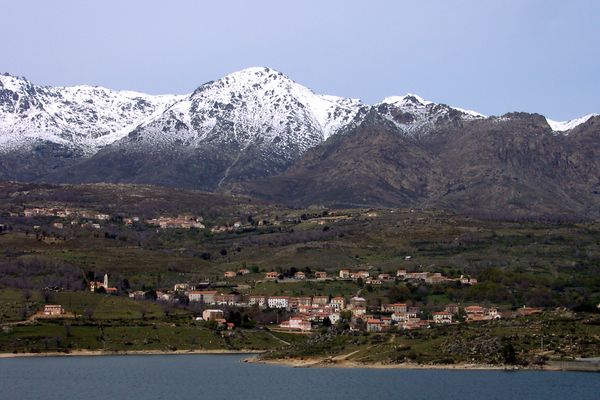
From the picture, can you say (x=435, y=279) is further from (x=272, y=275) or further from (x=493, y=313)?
(x=493, y=313)

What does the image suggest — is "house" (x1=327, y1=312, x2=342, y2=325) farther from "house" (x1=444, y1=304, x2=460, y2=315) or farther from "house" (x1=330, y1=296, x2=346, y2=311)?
"house" (x1=444, y1=304, x2=460, y2=315)

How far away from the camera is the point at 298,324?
139 metres

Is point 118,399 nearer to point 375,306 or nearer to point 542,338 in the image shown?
point 542,338

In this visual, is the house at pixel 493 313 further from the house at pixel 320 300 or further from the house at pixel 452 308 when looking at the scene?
the house at pixel 320 300

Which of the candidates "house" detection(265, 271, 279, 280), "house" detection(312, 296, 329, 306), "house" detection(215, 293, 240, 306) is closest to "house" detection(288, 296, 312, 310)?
"house" detection(312, 296, 329, 306)

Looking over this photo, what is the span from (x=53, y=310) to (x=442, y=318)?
148 feet

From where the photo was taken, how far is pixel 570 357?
97.2 metres

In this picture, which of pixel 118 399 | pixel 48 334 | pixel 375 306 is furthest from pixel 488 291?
pixel 118 399

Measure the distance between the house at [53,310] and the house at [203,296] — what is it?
24.9 metres

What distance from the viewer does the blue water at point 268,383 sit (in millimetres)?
83438

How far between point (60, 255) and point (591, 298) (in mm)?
82095

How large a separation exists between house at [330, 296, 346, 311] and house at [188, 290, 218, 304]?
1625 centimetres

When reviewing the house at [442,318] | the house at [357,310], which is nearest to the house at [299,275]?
the house at [357,310]

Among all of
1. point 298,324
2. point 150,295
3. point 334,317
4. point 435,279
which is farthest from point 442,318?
point 150,295
